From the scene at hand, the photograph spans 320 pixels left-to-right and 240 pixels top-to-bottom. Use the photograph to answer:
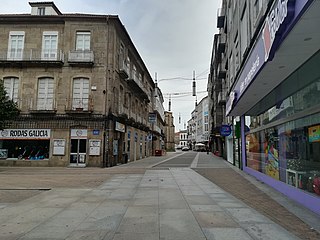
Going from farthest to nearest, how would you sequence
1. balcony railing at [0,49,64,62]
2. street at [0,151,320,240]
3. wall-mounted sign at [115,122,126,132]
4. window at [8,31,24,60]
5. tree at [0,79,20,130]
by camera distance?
wall-mounted sign at [115,122,126,132] < window at [8,31,24,60] < balcony railing at [0,49,64,62] < tree at [0,79,20,130] < street at [0,151,320,240]

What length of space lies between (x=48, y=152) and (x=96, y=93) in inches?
227

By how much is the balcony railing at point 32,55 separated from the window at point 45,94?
166cm

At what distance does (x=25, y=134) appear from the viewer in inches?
809

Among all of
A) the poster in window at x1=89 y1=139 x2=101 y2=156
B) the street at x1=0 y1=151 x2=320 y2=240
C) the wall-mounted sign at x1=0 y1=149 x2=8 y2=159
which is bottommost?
the street at x1=0 y1=151 x2=320 y2=240

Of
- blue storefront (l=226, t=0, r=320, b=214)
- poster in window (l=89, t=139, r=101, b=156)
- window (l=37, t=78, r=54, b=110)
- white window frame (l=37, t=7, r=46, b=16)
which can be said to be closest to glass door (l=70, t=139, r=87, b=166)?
poster in window (l=89, t=139, r=101, b=156)

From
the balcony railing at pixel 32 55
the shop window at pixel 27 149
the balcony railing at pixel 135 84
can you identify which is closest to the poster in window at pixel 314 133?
the shop window at pixel 27 149

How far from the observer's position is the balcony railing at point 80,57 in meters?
20.5

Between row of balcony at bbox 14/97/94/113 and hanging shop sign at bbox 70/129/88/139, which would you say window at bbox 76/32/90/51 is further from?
hanging shop sign at bbox 70/129/88/139

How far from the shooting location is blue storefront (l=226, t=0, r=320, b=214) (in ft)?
15.7

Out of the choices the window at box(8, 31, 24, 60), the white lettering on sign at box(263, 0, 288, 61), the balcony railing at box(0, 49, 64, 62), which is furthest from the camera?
the window at box(8, 31, 24, 60)

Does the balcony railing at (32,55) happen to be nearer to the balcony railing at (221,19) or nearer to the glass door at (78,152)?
the glass door at (78,152)

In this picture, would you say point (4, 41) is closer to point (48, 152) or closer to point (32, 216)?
point (48, 152)

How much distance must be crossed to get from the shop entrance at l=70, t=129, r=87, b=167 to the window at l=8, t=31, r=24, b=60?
7826 mm

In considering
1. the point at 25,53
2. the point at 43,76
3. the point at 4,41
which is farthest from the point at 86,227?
the point at 4,41
